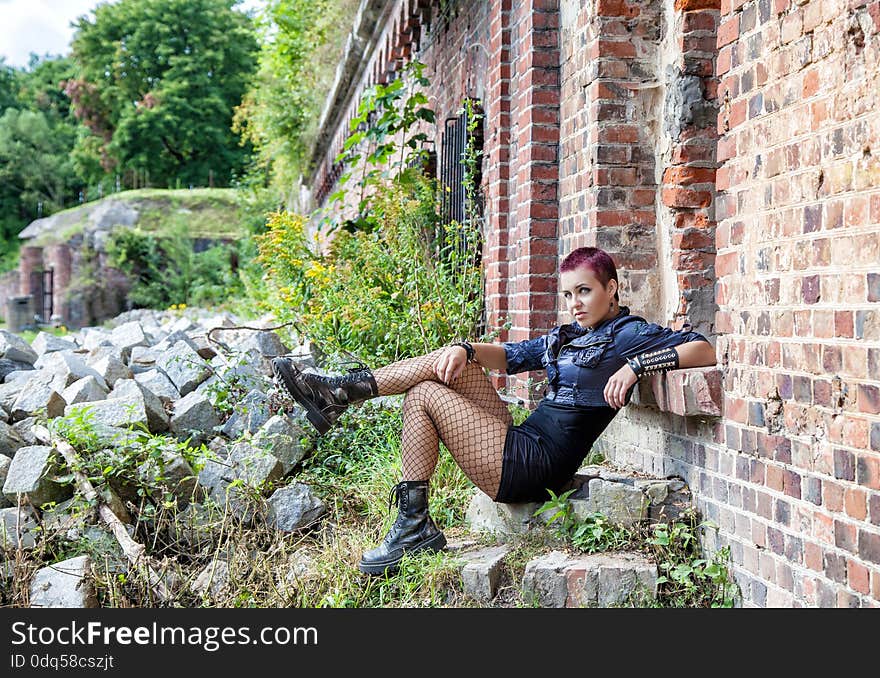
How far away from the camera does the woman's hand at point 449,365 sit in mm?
3949

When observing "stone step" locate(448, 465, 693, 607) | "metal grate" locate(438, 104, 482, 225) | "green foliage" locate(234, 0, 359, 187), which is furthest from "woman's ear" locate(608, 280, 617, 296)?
"green foliage" locate(234, 0, 359, 187)

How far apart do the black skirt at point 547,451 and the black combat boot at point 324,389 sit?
0.69 metres

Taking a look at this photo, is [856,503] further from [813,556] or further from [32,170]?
[32,170]

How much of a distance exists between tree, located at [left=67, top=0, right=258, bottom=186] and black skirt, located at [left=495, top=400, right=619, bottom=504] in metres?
36.8

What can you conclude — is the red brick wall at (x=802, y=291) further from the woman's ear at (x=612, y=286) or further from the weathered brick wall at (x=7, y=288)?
the weathered brick wall at (x=7, y=288)

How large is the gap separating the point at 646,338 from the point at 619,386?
1.01 feet

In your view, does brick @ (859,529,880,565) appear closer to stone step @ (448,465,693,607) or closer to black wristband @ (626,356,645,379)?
stone step @ (448,465,693,607)

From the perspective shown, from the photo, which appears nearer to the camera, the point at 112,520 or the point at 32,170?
the point at 112,520

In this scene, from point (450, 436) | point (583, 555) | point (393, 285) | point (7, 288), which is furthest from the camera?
point (7, 288)

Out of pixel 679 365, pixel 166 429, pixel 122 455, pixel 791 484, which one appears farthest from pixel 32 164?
pixel 791 484

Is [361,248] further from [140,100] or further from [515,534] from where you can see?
[140,100]

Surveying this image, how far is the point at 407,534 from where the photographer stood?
12.5ft

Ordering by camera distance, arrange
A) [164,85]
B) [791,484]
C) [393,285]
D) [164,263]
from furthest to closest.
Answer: [164,85], [164,263], [393,285], [791,484]

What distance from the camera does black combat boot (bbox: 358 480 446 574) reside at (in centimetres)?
378
